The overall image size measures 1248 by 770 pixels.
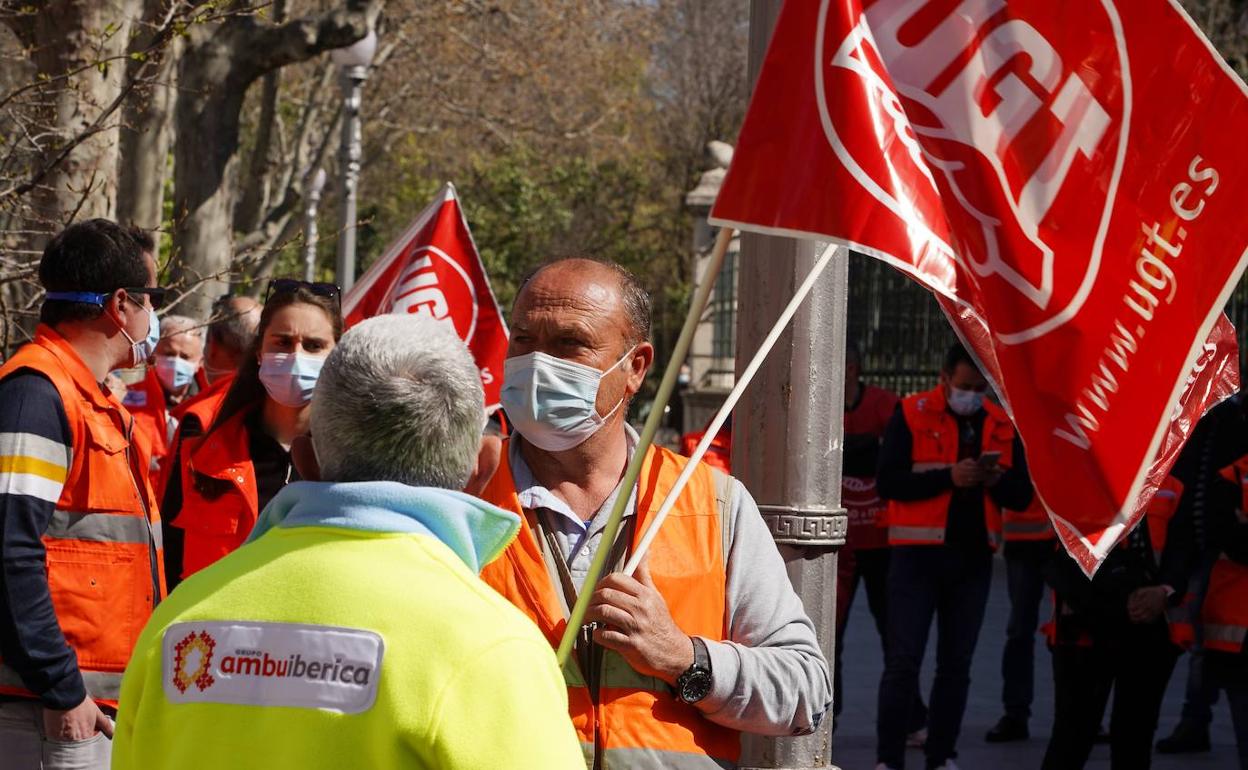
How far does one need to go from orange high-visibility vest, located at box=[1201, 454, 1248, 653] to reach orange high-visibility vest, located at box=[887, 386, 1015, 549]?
3.70ft

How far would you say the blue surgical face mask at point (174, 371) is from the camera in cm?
759

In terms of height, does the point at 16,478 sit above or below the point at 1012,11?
below

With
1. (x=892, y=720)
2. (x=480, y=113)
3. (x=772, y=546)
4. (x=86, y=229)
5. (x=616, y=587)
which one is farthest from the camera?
(x=480, y=113)

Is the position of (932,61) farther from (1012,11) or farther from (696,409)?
(696,409)

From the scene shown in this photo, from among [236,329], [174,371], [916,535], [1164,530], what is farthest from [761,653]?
[174,371]

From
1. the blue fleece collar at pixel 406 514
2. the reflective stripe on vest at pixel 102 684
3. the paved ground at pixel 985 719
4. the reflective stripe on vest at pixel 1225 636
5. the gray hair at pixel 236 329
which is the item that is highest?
the blue fleece collar at pixel 406 514

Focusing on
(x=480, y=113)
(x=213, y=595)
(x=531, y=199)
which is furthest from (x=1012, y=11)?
(x=531, y=199)

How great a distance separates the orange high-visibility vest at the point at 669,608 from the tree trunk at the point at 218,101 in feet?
26.1

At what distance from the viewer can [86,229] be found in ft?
14.2

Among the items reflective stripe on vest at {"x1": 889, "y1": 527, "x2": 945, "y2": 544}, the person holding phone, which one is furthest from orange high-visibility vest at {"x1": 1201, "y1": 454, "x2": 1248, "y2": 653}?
reflective stripe on vest at {"x1": 889, "y1": 527, "x2": 945, "y2": 544}

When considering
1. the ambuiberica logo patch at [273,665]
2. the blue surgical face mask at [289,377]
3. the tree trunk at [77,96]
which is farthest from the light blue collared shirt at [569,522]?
the tree trunk at [77,96]

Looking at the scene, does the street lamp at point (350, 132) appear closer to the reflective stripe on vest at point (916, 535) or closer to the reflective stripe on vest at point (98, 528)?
the reflective stripe on vest at point (916, 535)

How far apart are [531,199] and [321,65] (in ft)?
37.3

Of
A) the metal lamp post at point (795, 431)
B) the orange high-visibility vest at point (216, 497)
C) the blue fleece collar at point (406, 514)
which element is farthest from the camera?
the orange high-visibility vest at point (216, 497)
